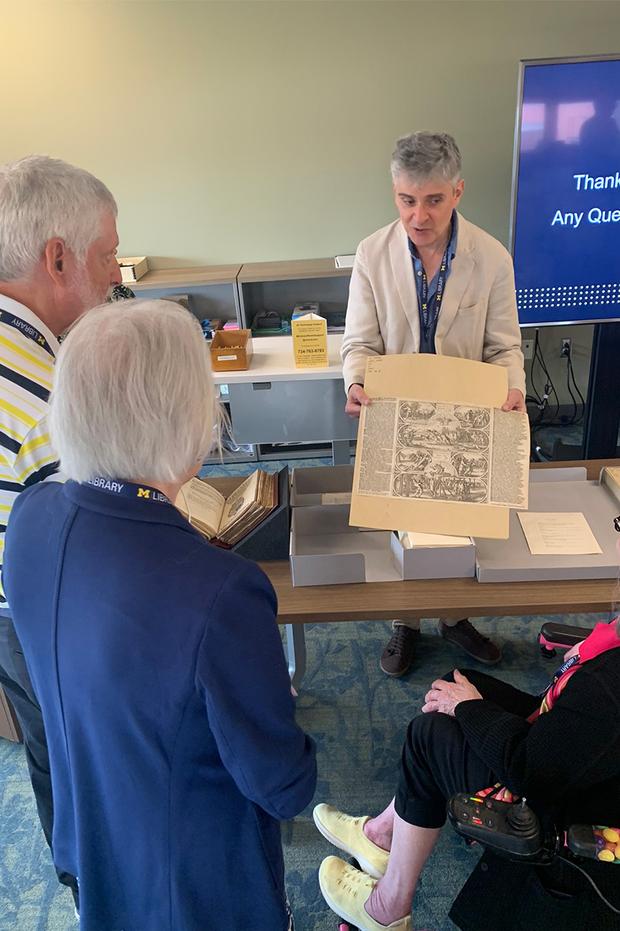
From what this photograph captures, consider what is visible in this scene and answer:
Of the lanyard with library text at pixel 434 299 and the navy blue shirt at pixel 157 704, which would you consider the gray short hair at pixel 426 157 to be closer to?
the lanyard with library text at pixel 434 299

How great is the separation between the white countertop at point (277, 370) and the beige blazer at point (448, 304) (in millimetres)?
427

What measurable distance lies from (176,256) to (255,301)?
0.52m

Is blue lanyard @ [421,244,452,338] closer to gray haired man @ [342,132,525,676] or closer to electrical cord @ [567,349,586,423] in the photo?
gray haired man @ [342,132,525,676]

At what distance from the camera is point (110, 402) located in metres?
0.78

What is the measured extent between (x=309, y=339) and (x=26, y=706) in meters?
1.60

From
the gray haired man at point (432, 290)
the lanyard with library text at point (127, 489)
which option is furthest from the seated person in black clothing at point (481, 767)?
the gray haired man at point (432, 290)

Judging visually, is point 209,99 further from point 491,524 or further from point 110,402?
point 110,402

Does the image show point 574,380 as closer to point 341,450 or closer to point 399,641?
point 341,450

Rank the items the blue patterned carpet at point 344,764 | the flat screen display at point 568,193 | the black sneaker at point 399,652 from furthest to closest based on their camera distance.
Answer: the flat screen display at point 568,193
the black sneaker at point 399,652
the blue patterned carpet at point 344,764

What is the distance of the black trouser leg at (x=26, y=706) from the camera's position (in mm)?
1296

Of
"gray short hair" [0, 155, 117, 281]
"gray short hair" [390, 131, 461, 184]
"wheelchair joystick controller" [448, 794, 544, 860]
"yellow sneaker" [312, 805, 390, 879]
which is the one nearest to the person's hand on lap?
"wheelchair joystick controller" [448, 794, 544, 860]

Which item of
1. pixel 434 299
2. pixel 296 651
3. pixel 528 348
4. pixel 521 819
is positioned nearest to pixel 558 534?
pixel 521 819

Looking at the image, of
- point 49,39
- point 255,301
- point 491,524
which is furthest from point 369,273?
point 49,39

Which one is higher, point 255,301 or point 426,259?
point 426,259
